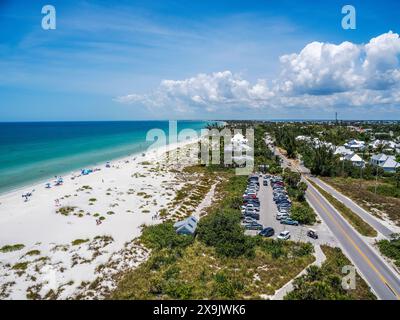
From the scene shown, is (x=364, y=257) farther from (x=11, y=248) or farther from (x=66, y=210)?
(x=66, y=210)

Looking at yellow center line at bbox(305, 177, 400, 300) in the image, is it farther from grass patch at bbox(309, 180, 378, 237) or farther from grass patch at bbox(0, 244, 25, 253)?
grass patch at bbox(0, 244, 25, 253)

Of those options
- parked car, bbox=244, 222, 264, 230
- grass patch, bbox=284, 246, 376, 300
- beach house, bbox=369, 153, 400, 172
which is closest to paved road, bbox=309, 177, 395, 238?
grass patch, bbox=284, 246, 376, 300

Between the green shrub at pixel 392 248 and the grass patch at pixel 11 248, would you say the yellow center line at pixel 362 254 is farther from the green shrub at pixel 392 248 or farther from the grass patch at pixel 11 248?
the grass patch at pixel 11 248

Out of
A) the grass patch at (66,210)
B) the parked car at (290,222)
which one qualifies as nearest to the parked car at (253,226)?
the parked car at (290,222)

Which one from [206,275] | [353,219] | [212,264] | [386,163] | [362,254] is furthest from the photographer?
[386,163]

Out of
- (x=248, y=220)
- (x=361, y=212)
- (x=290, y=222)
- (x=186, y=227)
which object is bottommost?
(x=361, y=212)

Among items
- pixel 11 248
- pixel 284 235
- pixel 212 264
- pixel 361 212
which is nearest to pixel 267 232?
pixel 284 235

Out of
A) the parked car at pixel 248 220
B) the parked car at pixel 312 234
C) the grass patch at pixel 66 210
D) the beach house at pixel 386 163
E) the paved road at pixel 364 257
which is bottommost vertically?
the paved road at pixel 364 257
